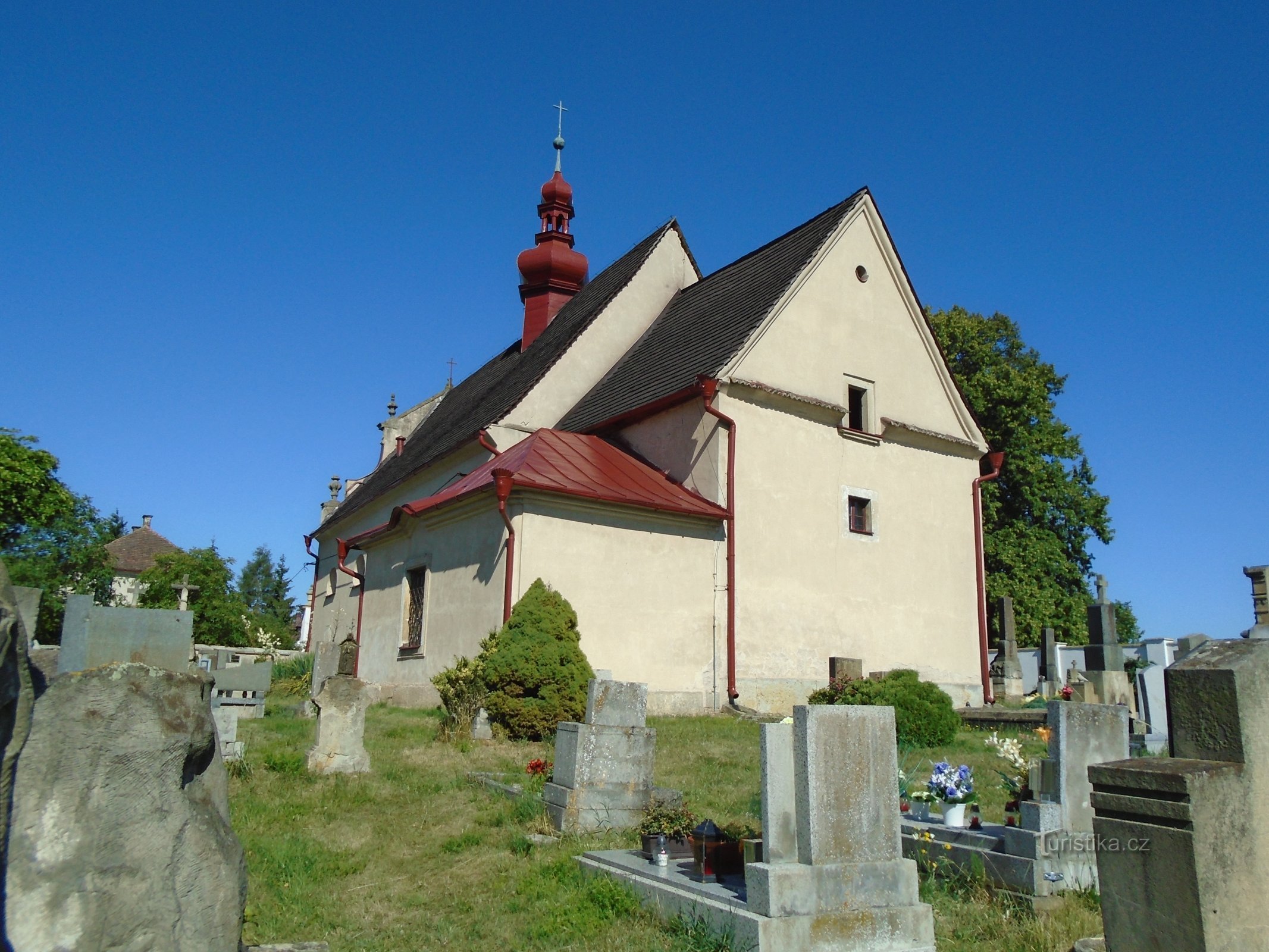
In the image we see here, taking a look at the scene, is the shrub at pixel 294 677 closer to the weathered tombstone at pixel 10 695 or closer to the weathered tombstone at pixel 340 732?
the weathered tombstone at pixel 340 732

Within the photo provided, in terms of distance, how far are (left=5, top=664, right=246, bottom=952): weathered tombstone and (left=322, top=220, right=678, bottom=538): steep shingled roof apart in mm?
16636

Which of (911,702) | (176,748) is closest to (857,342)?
(911,702)

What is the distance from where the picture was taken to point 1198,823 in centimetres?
398

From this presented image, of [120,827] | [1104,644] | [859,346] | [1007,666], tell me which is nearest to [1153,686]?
[1104,644]

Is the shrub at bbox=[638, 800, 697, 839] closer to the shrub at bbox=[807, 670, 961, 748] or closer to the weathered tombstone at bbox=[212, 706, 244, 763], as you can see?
the weathered tombstone at bbox=[212, 706, 244, 763]

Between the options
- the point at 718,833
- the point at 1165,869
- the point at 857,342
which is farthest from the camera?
the point at 857,342

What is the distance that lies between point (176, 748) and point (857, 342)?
1806cm

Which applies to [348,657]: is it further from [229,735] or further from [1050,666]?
[1050,666]

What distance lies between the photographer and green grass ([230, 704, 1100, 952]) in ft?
19.3

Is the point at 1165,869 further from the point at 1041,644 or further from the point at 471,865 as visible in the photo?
the point at 1041,644

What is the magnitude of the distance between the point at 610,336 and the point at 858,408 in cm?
563

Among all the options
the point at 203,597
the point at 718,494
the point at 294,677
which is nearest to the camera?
the point at 718,494

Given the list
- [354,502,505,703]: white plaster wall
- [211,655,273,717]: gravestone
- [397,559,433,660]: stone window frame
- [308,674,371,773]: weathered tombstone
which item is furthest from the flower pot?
[397,559,433,660]: stone window frame

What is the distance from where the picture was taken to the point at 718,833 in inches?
260
